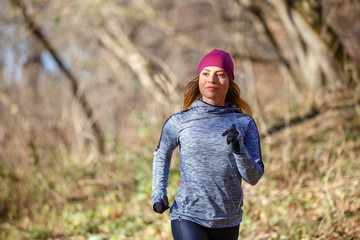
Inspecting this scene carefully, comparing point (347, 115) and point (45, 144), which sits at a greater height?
point (45, 144)

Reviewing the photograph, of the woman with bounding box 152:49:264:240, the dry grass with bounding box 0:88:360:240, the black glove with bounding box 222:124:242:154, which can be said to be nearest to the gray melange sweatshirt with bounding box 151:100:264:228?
the woman with bounding box 152:49:264:240

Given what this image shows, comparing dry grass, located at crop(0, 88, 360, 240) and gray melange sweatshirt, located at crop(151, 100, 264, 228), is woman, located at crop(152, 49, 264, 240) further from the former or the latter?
dry grass, located at crop(0, 88, 360, 240)

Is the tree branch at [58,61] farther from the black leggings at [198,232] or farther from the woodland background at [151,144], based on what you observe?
the black leggings at [198,232]

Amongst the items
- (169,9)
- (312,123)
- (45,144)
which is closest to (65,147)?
(45,144)

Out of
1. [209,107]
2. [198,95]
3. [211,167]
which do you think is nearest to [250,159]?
[211,167]

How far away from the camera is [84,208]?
6.75 metres

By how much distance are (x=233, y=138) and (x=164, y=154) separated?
1.96 ft

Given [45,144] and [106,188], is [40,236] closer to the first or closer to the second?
[106,188]

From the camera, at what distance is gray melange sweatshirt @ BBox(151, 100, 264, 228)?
2.34 m

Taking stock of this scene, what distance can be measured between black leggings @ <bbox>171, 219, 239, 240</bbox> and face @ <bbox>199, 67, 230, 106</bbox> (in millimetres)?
700

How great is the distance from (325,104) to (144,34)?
1320 cm

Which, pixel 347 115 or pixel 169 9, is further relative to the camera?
pixel 169 9

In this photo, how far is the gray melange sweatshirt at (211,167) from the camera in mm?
2336

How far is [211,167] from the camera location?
2.34m
